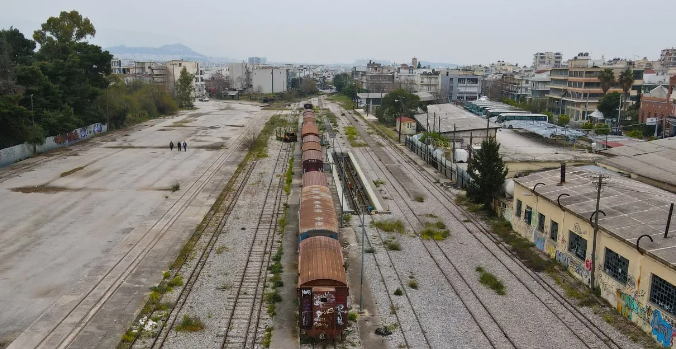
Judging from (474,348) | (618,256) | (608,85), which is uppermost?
(608,85)

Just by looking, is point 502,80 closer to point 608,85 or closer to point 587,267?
point 608,85

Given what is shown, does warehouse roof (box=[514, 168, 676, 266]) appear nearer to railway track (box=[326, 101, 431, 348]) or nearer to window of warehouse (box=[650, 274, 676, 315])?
window of warehouse (box=[650, 274, 676, 315])

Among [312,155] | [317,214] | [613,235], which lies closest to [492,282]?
[613,235]

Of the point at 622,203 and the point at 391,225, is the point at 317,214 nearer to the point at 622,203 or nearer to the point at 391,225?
the point at 391,225

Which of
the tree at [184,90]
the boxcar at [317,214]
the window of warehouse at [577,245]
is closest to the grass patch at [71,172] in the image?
the boxcar at [317,214]

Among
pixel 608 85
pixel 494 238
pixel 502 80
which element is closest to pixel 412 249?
pixel 494 238

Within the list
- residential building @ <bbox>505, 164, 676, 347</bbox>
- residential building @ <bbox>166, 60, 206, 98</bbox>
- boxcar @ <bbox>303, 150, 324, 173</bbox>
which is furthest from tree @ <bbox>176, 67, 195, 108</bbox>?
residential building @ <bbox>505, 164, 676, 347</bbox>
